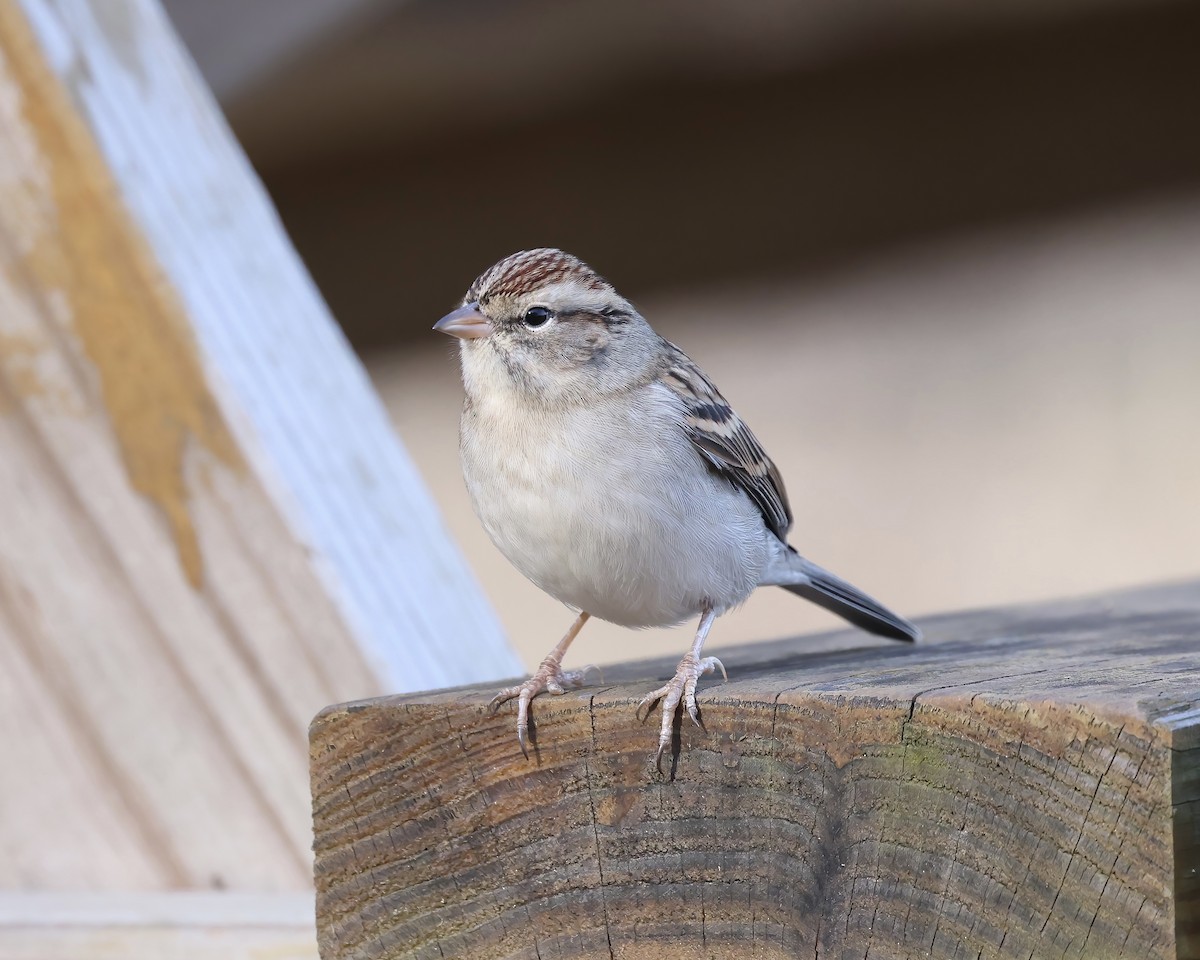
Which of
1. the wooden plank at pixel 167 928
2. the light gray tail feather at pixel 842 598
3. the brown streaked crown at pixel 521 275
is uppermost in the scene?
the brown streaked crown at pixel 521 275

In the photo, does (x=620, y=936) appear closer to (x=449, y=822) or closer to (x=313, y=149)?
(x=449, y=822)

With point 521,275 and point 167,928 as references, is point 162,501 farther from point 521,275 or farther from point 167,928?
point 521,275

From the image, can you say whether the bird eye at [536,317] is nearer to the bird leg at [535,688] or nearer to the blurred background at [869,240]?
the bird leg at [535,688]

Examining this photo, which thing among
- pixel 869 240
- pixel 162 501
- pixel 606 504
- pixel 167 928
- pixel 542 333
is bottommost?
pixel 167 928

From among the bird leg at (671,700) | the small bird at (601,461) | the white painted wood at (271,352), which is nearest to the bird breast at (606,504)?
the small bird at (601,461)

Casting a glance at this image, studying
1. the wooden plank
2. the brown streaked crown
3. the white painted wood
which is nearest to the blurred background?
the brown streaked crown

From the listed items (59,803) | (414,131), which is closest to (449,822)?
(59,803)

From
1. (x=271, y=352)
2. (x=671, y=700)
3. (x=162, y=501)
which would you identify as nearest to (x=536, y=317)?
(x=271, y=352)
